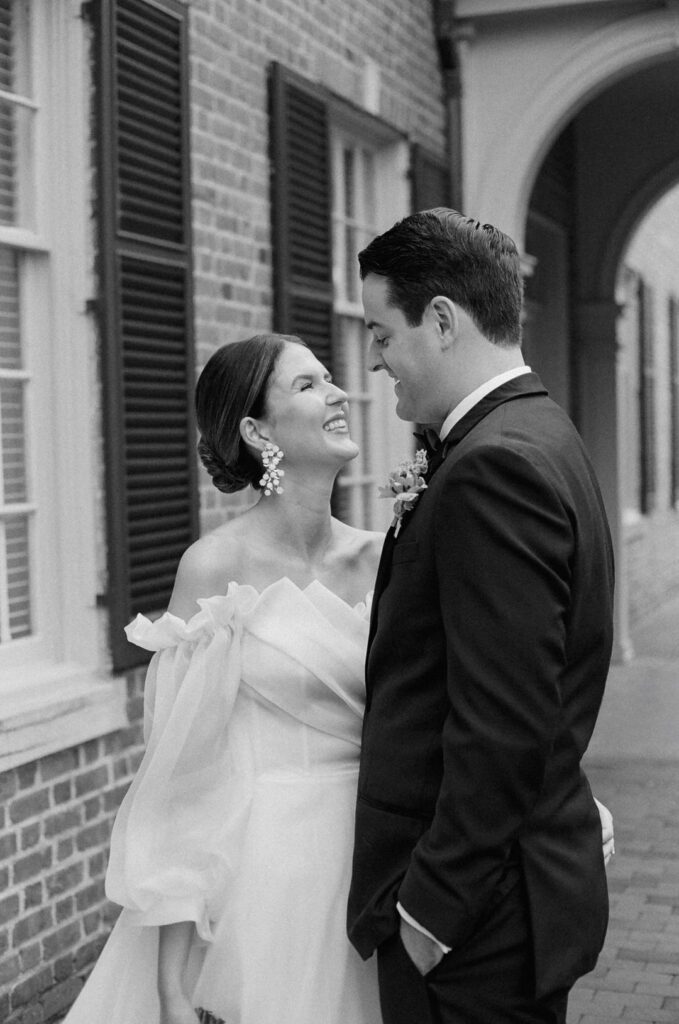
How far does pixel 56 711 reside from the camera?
4.32 metres

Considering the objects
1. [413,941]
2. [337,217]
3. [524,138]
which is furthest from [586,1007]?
[524,138]

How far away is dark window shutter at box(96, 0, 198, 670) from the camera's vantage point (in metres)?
4.55

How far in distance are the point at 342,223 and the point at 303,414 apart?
436 centimetres

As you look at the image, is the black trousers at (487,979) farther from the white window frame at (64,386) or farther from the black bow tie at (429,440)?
the white window frame at (64,386)

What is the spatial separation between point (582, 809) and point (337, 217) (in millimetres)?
5195

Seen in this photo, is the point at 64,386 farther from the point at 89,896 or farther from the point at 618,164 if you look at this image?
the point at 618,164

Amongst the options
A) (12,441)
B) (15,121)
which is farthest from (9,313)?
(15,121)

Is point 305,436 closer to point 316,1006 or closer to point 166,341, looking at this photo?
point 316,1006

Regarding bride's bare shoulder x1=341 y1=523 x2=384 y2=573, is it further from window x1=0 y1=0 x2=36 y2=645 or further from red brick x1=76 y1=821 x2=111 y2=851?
red brick x1=76 y1=821 x2=111 y2=851

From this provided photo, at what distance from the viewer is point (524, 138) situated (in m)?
8.48

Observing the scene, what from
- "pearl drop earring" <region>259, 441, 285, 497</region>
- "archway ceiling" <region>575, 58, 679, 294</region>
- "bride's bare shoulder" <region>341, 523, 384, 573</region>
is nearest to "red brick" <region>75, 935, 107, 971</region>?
"bride's bare shoulder" <region>341, 523, 384, 573</region>

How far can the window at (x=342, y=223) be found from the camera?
5.94 m

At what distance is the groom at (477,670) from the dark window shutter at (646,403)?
44.6 feet

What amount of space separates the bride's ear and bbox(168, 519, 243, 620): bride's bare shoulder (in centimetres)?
21
